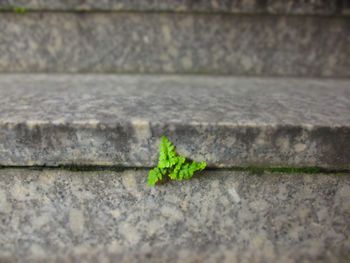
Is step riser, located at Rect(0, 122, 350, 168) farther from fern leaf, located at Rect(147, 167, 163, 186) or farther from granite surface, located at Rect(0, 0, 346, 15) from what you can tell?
granite surface, located at Rect(0, 0, 346, 15)

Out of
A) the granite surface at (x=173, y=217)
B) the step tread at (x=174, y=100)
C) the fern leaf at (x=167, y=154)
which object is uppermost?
the step tread at (x=174, y=100)

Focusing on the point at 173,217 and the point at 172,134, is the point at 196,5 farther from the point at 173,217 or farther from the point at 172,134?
the point at 173,217

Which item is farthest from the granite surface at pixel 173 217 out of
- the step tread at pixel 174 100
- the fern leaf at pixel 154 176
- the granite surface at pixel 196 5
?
the granite surface at pixel 196 5

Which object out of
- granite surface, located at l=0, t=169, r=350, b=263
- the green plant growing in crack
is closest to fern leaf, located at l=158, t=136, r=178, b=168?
the green plant growing in crack

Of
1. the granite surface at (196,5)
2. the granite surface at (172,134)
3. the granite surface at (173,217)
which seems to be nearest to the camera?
the granite surface at (172,134)

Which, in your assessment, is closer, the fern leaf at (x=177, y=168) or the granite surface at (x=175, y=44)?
the fern leaf at (x=177, y=168)

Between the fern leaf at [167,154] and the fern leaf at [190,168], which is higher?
the fern leaf at [167,154]

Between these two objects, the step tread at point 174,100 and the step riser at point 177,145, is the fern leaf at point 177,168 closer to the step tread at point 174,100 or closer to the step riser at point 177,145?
the step riser at point 177,145

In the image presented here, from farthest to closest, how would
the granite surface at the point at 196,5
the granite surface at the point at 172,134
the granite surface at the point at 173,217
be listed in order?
the granite surface at the point at 196,5 < the granite surface at the point at 173,217 < the granite surface at the point at 172,134
